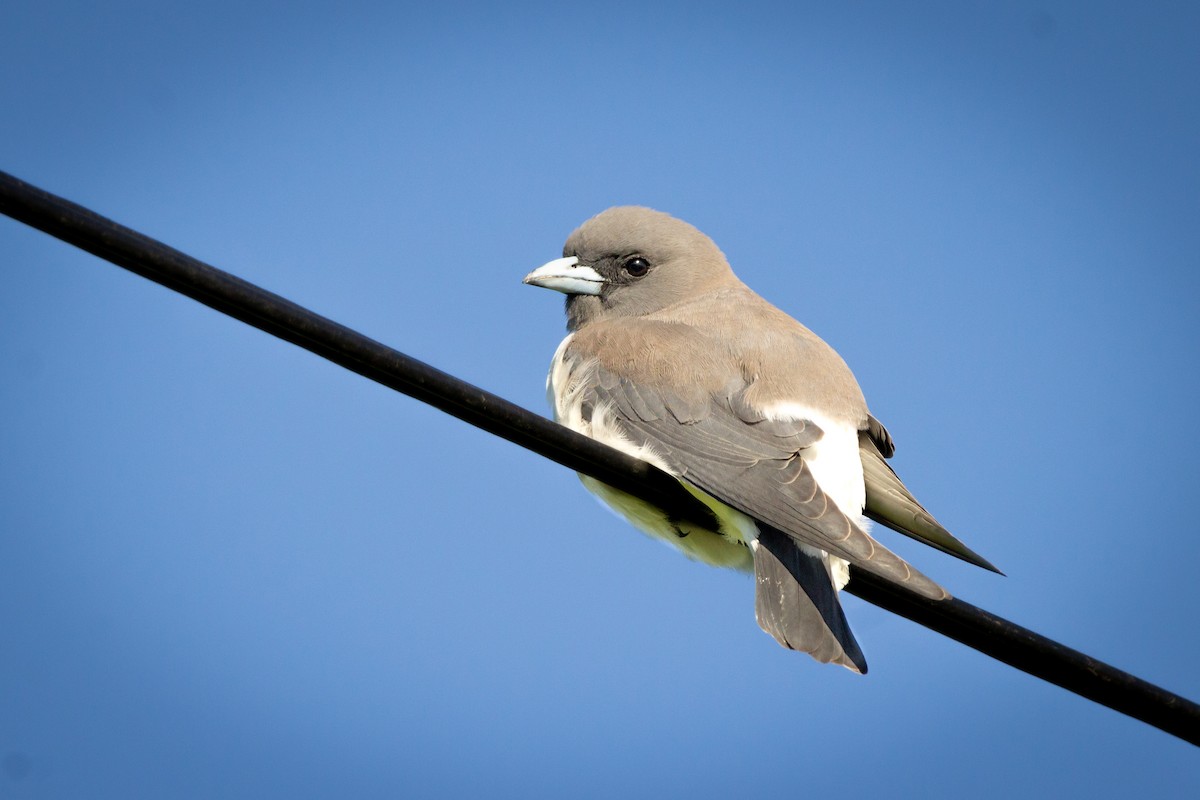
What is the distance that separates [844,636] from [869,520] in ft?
3.52

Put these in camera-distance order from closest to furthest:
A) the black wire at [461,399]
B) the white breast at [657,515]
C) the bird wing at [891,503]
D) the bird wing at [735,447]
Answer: the black wire at [461,399] < the bird wing at [735,447] < the white breast at [657,515] < the bird wing at [891,503]

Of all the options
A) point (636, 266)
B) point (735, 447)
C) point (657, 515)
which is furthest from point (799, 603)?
point (636, 266)

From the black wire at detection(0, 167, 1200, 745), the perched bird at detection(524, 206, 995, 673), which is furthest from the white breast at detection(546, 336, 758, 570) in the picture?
the black wire at detection(0, 167, 1200, 745)

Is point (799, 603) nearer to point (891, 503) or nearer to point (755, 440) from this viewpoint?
point (755, 440)

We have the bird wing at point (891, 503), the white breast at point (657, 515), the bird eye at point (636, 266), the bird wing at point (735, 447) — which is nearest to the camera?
the bird wing at point (735, 447)

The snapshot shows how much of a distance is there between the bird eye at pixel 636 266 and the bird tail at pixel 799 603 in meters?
2.19

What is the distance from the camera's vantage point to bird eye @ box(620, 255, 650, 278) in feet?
20.5

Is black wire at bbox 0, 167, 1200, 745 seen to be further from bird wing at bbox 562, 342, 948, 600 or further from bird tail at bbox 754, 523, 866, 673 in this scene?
bird tail at bbox 754, 523, 866, 673

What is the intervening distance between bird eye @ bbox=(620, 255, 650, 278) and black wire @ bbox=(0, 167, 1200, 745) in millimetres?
2788

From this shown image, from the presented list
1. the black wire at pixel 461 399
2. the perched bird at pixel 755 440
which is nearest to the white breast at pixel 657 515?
the perched bird at pixel 755 440

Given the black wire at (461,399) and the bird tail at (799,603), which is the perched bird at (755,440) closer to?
the bird tail at (799,603)

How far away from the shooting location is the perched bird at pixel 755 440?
4.01m

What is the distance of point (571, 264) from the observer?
623cm

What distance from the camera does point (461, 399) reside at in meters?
3.15
